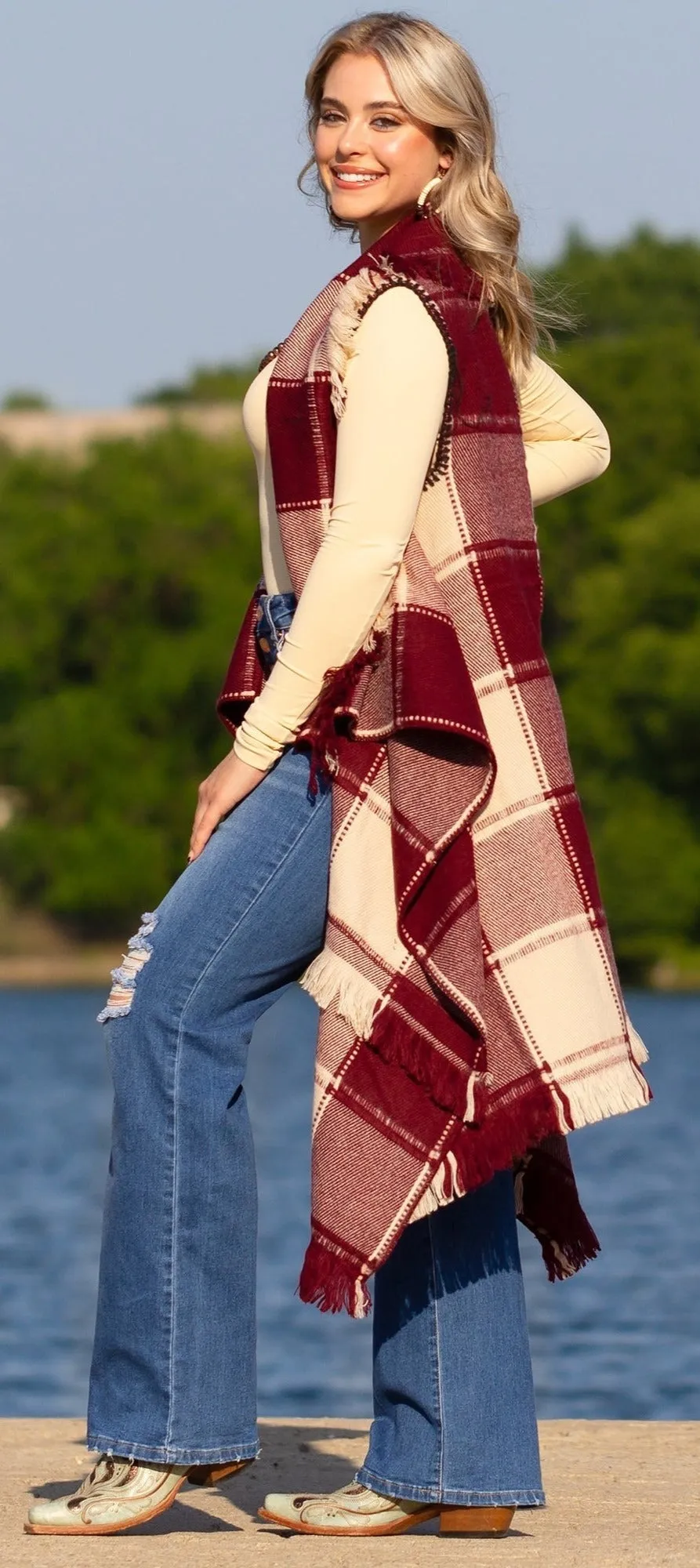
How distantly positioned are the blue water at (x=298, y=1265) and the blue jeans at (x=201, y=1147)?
4387 millimetres

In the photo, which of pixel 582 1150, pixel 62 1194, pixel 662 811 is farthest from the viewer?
pixel 662 811

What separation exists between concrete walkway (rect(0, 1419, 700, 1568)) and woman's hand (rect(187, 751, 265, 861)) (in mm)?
934

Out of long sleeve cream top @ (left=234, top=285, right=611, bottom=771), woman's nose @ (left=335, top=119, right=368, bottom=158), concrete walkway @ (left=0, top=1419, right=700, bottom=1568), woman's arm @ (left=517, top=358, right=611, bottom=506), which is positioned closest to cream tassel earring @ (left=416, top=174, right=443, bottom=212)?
woman's nose @ (left=335, top=119, right=368, bottom=158)

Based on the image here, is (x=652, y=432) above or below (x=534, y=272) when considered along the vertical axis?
above

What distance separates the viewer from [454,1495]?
11.8 feet

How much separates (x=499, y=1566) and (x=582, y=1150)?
1672cm

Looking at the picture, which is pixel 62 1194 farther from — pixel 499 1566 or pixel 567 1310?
pixel 499 1566

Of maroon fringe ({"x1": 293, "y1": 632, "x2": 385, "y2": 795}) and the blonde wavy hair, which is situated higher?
the blonde wavy hair

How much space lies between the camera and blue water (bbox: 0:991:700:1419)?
28.3ft

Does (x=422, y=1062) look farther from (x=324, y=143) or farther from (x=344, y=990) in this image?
(x=324, y=143)

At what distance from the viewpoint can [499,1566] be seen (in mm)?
3312

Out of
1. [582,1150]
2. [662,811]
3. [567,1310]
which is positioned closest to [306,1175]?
[582,1150]

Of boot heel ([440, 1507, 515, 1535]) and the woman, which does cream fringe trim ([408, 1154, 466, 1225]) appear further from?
boot heel ([440, 1507, 515, 1535])

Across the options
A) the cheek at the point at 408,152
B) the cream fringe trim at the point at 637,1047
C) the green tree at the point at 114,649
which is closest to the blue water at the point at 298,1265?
the cream fringe trim at the point at 637,1047
